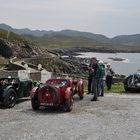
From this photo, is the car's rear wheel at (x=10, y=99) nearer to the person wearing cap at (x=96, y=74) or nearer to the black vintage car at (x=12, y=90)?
the black vintage car at (x=12, y=90)

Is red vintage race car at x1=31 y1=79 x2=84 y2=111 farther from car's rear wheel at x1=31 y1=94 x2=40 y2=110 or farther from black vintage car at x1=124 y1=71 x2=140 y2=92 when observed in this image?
black vintage car at x1=124 y1=71 x2=140 y2=92

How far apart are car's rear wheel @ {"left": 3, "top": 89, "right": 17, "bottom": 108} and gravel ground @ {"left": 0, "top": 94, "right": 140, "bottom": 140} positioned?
249mm

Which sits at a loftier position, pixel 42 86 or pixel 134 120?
pixel 42 86

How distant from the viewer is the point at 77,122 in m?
14.3

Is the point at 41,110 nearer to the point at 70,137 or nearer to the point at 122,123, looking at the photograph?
the point at 122,123

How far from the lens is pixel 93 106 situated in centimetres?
1788

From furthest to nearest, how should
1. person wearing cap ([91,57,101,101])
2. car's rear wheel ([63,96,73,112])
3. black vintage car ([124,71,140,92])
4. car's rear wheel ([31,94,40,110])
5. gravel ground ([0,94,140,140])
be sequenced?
black vintage car ([124,71,140,92]) → person wearing cap ([91,57,101,101]) → car's rear wheel ([31,94,40,110]) → car's rear wheel ([63,96,73,112]) → gravel ground ([0,94,140,140])

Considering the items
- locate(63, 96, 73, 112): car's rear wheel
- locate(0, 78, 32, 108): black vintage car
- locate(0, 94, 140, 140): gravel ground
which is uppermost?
locate(0, 78, 32, 108): black vintage car

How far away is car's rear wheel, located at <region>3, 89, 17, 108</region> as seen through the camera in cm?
1726

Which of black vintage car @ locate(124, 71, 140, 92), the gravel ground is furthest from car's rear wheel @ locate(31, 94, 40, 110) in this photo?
black vintage car @ locate(124, 71, 140, 92)

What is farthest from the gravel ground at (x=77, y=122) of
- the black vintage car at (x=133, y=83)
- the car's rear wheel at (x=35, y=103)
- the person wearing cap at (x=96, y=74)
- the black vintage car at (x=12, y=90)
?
the black vintage car at (x=133, y=83)

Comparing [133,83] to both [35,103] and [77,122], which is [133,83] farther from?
[77,122]

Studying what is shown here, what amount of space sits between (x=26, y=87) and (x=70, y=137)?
7667mm

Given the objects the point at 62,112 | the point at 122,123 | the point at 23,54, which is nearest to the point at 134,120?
the point at 122,123
